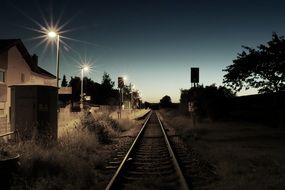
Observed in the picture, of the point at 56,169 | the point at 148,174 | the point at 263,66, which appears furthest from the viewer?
the point at 263,66

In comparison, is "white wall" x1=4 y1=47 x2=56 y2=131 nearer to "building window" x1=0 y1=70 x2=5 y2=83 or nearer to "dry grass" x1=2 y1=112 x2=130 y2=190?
"building window" x1=0 y1=70 x2=5 y2=83

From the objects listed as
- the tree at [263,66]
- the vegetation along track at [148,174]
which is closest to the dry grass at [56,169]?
the vegetation along track at [148,174]

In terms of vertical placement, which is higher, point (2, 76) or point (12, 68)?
point (12, 68)

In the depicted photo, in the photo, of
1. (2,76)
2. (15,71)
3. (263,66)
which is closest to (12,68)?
(15,71)

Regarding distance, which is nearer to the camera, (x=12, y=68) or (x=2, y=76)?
(x=2, y=76)

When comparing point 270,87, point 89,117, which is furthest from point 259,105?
point 89,117

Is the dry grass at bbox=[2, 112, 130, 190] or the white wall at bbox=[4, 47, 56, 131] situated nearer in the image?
the dry grass at bbox=[2, 112, 130, 190]

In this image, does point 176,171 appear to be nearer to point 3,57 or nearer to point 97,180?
point 97,180

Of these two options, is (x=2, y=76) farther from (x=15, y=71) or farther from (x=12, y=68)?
(x=15, y=71)

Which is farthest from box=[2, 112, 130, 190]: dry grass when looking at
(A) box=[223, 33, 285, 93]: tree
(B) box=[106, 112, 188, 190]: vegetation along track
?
(A) box=[223, 33, 285, 93]: tree

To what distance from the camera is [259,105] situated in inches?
1732

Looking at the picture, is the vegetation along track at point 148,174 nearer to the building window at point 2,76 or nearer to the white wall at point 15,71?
the building window at point 2,76

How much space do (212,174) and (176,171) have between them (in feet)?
3.36

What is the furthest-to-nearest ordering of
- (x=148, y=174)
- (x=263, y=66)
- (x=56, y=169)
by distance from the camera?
(x=263, y=66), (x=148, y=174), (x=56, y=169)
